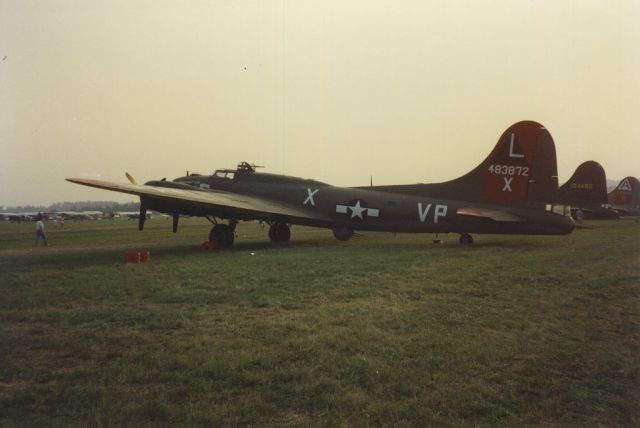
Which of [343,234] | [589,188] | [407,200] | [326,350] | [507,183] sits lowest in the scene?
[326,350]

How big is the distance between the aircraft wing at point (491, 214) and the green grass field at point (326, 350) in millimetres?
5681

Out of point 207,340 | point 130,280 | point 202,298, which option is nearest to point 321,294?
point 202,298

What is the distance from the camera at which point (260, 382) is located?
4.50 meters

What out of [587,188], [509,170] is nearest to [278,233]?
[509,170]

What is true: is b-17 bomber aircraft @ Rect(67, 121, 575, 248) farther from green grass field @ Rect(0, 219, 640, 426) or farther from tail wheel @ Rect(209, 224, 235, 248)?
green grass field @ Rect(0, 219, 640, 426)

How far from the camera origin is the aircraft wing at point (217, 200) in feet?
52.3

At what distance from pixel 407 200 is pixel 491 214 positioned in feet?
10.7

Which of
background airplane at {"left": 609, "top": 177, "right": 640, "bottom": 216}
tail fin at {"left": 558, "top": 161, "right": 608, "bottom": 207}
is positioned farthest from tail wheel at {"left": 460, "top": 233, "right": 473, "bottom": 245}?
background airplane at {"left": 609, "top": 177, "right": 640, "bottom": 216}

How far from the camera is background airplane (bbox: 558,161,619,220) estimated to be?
32469 millimetres

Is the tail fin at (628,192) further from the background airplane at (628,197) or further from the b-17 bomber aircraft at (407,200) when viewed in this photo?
the b-17 bomber aircraft at (407,200)

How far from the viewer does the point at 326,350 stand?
17.4 feet

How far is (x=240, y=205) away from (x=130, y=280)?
26.6ft

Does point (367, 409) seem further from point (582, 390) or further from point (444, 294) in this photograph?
point (444, 294)

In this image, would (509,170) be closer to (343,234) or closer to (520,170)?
(520,170)
